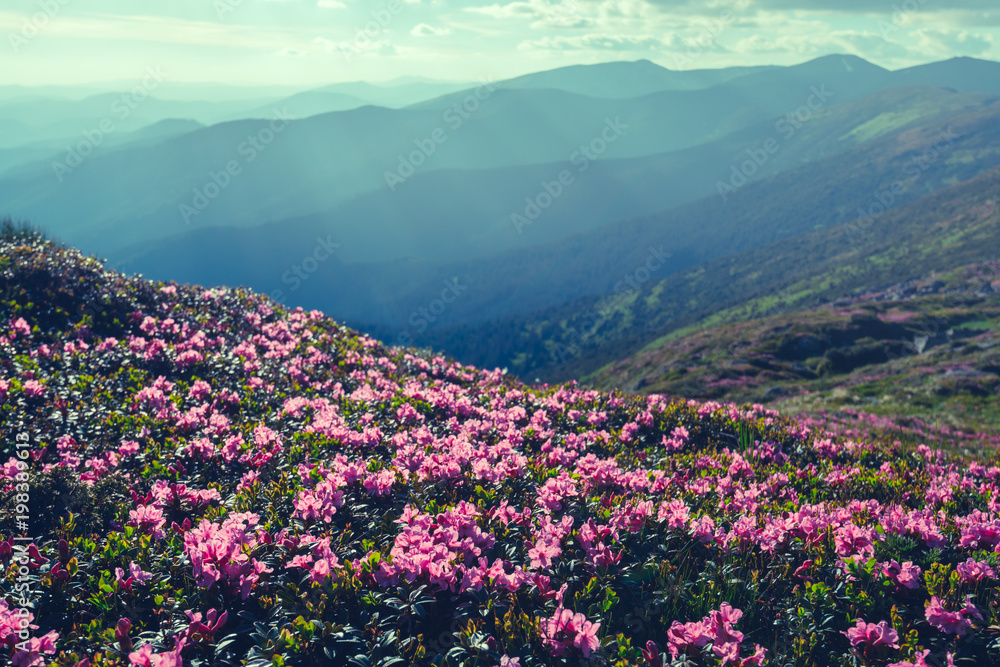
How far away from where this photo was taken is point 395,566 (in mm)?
4480

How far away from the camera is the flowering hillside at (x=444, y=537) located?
4.08 m

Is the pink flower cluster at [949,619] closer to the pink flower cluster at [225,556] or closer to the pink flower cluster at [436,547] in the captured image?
the pink flower cluster at [436,547]

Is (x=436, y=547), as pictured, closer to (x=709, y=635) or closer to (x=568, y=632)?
(x=568, y=632)

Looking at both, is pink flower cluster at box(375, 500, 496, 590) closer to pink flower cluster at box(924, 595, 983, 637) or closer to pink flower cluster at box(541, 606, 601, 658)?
pink flower cluster at box(541, 606, 601, 658)

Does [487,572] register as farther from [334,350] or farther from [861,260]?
[861,260]

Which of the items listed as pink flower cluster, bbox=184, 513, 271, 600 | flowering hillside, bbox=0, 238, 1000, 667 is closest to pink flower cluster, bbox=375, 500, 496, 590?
flowering hillside, bbox=0, 238, 1000, 667

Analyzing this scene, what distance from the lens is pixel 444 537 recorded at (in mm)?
4777

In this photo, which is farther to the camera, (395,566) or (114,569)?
(114,569)

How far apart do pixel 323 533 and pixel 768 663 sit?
3.75 m

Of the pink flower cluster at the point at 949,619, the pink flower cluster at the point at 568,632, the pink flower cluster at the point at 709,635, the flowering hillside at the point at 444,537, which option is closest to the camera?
the pink flower cluster at the point at 568,632

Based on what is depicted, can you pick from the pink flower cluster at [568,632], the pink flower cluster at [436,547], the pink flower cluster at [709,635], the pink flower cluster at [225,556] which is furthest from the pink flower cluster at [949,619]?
the pink flower cluster at [225,556]

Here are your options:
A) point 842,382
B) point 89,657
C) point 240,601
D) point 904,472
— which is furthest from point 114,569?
point 842,382

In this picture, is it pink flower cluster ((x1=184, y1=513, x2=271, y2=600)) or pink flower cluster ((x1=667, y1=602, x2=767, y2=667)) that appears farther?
pink flower cluster ((x1=184, y1=513, x2=271, y2=600))

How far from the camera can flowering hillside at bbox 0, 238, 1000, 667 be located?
13.4 feet
